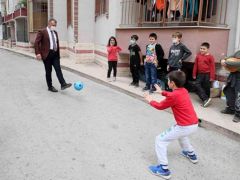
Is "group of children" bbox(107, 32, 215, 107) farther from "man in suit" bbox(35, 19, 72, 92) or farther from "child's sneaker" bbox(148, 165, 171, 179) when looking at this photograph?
"child's sneaker" bbox(148, 165, 171, 179)

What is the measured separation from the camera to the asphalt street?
12.7 feet

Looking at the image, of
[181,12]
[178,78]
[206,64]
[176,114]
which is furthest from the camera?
[181,12]

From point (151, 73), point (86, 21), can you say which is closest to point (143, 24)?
point (151, 73)

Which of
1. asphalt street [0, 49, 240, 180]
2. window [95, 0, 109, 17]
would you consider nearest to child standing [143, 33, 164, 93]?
asphalt street [0, 49, 240, 180]

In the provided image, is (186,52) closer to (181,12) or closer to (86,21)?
(181,12)

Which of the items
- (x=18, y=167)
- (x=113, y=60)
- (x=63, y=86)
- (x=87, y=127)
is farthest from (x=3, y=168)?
(x=113, y=60)

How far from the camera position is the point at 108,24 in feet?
38.0

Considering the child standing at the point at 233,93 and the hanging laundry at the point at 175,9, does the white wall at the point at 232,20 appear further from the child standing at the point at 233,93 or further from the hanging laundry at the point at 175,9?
the child standing at the point at 233,93

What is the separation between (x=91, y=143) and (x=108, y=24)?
7.53 meters

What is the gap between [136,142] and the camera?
16.0 ft

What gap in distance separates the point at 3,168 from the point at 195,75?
464 cm

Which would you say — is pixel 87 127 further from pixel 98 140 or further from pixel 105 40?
pixel 105 40

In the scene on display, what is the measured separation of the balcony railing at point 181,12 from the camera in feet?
24.7

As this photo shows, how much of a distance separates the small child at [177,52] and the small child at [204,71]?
376 mm
